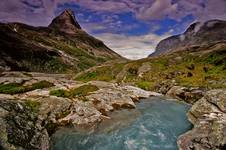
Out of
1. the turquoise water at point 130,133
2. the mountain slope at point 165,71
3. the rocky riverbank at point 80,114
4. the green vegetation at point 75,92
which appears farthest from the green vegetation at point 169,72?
the turquoise water at point 130,133

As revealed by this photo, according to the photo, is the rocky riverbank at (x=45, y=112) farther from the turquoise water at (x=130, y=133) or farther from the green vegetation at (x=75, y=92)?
the turquoise water at (x=130, y=133)

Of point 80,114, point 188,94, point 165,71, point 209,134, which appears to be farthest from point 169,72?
point 209,134

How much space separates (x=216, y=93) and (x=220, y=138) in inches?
841

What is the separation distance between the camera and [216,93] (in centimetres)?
5225

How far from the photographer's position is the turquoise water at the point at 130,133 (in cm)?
3869

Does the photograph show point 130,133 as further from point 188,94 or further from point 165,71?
point 165,71

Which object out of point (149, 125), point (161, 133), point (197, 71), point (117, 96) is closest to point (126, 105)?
point (117, 96)

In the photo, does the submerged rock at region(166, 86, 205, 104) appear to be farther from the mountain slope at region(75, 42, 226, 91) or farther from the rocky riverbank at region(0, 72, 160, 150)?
the mountain slope at region(75, 42, 226, 91)

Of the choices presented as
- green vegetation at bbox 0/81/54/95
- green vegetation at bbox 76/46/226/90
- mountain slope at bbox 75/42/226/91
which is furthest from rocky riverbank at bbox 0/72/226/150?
mountain slope at bbox 75/42/226/91

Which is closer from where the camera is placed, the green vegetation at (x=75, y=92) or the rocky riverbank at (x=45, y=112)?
the rocky riverbank at (x=45, y=112)

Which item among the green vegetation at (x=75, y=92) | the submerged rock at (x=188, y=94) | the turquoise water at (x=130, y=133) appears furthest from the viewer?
the submerged rock at (x=188, y=94)

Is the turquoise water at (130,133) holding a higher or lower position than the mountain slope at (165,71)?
lower

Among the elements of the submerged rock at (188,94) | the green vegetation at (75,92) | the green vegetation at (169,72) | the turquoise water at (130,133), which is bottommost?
the turquoise water at (130,133)

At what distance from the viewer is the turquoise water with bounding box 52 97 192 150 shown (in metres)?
38.7
